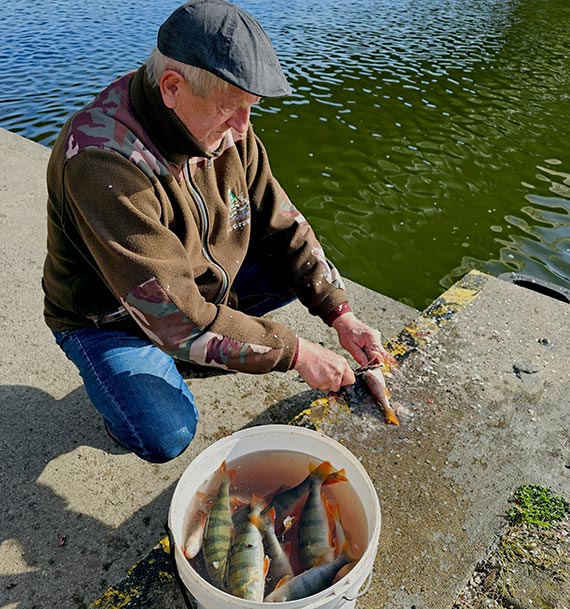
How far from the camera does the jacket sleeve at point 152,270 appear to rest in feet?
6.84

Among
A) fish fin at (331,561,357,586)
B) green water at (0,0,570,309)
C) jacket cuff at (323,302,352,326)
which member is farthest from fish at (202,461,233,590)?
green water at (0,0,570,309)

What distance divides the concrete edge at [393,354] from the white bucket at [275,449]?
28cm

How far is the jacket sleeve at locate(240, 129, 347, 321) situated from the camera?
9.50ft

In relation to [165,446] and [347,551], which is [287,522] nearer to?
[347,551]

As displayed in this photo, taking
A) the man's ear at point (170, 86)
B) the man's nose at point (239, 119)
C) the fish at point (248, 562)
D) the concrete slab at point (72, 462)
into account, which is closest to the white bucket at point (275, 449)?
the fish at point (248, 562)

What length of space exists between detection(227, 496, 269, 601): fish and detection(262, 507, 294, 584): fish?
0.03 m

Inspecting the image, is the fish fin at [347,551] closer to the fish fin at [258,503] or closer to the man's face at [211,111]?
the fish fin at [258,503]

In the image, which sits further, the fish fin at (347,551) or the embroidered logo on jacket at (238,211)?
the embroidered logo on jacket at (238,211)

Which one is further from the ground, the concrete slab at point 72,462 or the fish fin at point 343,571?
the fish fin at point 343,571

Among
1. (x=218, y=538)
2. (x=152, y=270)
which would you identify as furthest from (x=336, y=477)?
(x=152, y=270)

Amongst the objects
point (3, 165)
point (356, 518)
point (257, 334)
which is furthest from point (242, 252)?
point (3, 165)

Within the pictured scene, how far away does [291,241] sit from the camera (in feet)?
9.79

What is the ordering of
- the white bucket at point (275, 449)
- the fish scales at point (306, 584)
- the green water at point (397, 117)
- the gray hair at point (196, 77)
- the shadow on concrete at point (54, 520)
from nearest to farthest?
the white bucket at point (275, 449)
the fish scales at point (306, 584)
the gray hair at point (196, 77)
the shadow on concrete at point (54, 520)
the green water at point (397, 117)

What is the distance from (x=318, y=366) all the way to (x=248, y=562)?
810mm
